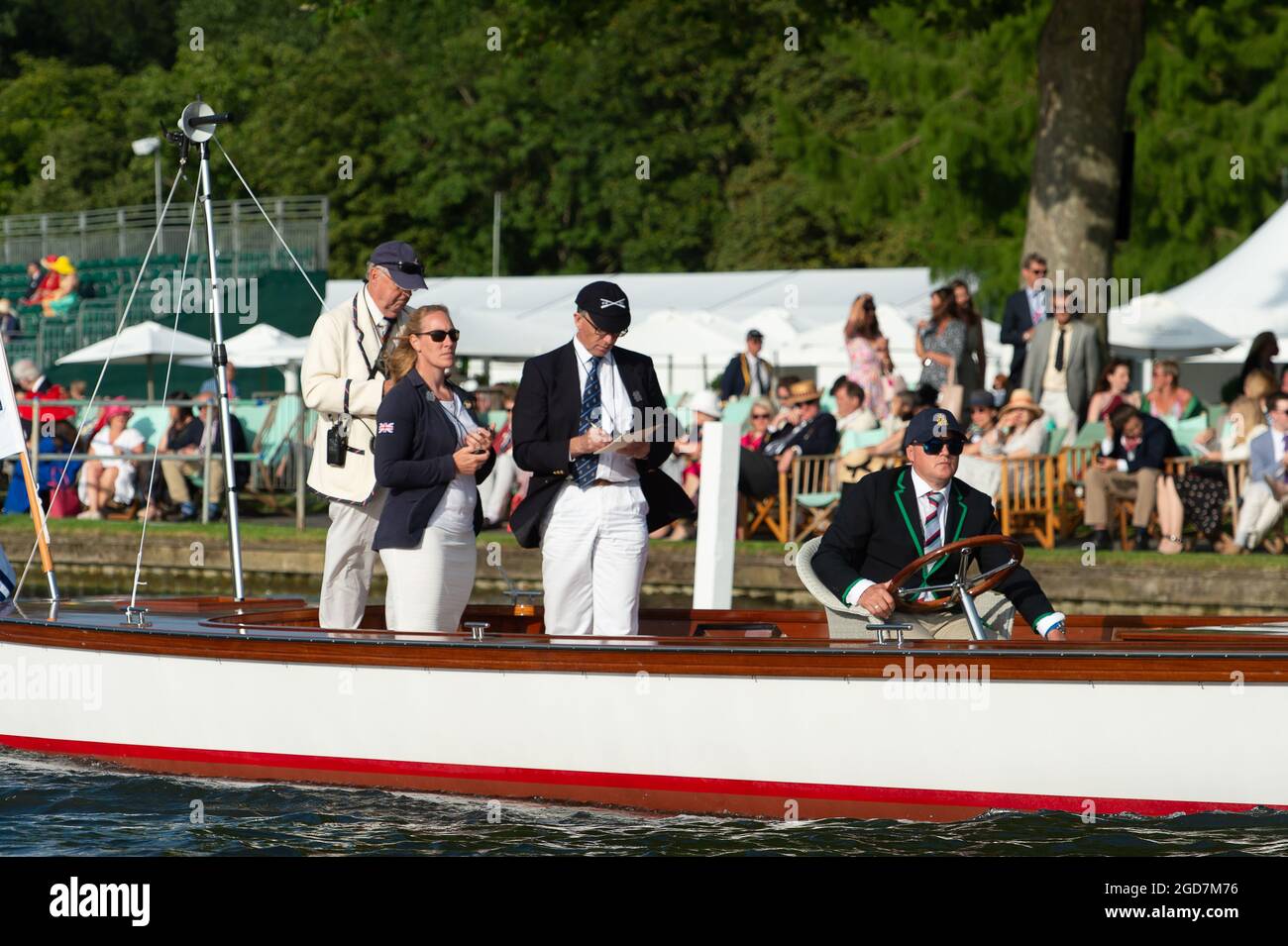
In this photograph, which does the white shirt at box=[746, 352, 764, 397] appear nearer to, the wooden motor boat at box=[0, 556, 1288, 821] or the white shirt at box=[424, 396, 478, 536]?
the wooden motor boat at box=[0, 556, 1288, 821]

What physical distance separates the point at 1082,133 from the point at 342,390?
31.7ft

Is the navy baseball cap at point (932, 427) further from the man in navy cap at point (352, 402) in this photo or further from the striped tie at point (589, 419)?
the man in navy cap at point (352, 402)

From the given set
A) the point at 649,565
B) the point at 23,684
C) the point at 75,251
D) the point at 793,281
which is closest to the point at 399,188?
the point at 75,251

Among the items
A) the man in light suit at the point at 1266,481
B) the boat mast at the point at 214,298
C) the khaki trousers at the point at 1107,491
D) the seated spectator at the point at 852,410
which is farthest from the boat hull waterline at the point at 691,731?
the seated spectator at the point at 852,410

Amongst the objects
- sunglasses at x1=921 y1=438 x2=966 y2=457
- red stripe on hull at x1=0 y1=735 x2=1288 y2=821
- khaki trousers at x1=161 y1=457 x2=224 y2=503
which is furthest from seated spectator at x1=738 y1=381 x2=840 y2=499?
sunglasses at x1=921 y1=438 x2=966 y2=457

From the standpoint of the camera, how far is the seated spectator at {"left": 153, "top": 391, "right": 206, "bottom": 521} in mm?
16891

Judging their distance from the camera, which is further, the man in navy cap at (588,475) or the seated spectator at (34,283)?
the seated spectator at (34,283)

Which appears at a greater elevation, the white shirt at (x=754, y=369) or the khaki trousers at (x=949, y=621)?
the white shirt at (x=754, y=369)

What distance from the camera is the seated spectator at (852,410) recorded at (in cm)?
1463

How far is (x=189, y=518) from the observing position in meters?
16.9

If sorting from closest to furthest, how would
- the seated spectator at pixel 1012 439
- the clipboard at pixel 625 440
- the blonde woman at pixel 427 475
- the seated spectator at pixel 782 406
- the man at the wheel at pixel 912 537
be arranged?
the man at the wheel at pixel 912 537, the clipboard at pixel 625 440, the blonde woman at pixel 427 475, the seated spectator at pixel 1012 439, the seated spectator at pixel 782 406

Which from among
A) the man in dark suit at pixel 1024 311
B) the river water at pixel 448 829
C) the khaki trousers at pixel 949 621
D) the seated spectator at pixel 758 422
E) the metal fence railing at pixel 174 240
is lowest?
the river water at pixel 448 829
